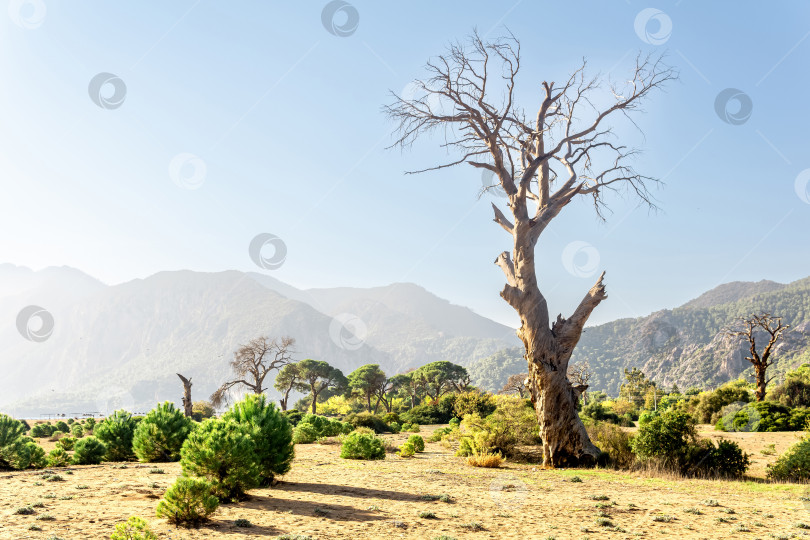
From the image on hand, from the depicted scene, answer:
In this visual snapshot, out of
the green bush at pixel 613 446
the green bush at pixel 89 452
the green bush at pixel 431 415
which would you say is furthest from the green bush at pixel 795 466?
the green bush at pixel 431 415

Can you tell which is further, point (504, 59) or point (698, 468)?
point (504, 59)

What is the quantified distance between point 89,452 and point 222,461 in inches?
370

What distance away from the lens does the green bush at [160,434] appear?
14.4 meters

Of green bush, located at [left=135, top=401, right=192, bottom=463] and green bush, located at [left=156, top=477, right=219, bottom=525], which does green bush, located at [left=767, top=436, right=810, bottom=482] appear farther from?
green bush, located at [left=135, top=401, right=192, bottom=463]

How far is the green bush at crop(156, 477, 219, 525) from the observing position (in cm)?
733

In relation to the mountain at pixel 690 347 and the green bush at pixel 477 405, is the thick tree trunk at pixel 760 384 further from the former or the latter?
the mountain at pixel 690 347

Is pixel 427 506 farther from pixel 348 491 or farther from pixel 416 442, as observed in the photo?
pixel 416 442

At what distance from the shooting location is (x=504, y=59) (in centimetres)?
1825

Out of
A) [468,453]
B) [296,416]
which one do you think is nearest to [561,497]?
[468,453]

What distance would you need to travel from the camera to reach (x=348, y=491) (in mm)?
10508

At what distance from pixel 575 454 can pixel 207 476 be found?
439 inches

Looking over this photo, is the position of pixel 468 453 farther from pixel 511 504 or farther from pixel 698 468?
pixel 511 504

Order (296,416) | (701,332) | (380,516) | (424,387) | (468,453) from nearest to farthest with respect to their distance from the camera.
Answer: (380,516) → (468,453) → (296,416) → (424,387) → (701,332)

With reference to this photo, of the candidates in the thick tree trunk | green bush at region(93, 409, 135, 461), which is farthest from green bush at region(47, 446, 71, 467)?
the thick tree trunk
